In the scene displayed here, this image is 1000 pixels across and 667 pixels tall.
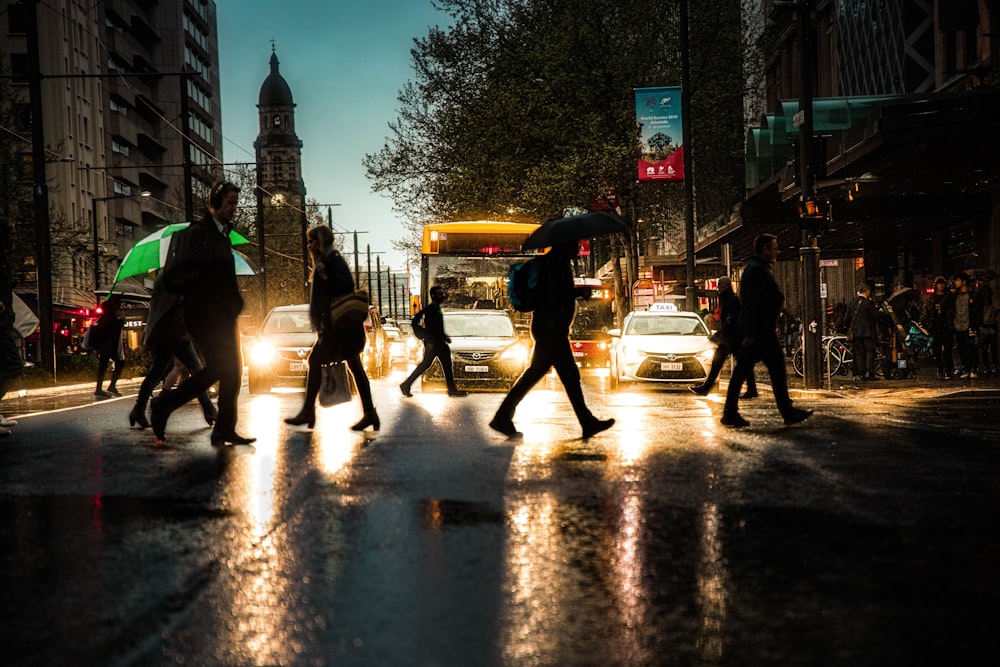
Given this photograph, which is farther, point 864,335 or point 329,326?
point 864,335

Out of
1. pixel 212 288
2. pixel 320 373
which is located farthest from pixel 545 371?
pixel 212 288

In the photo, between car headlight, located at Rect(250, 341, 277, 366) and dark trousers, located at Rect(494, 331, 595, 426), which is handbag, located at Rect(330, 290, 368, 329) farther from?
car headlight, located at Rect(250, 341, 277, 366)

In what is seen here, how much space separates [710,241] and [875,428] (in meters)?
28.6

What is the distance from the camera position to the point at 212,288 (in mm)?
9492

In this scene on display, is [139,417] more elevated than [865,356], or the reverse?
[139,417]

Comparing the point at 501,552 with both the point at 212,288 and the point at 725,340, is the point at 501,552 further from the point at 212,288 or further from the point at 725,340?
the point at 725,340

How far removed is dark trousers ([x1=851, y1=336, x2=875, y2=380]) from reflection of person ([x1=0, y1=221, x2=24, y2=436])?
15884mm

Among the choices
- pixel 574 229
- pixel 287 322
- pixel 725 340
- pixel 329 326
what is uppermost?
pixel 574 229

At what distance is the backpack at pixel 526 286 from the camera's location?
421 inches

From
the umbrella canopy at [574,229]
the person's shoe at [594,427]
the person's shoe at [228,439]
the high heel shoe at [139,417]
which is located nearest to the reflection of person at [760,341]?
the umbrella canopy at [574,229]

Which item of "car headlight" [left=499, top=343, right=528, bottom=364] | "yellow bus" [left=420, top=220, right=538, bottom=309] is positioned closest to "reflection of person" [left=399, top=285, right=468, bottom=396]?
"car headlight" [left=499, top=343, right=528, bottom=364]

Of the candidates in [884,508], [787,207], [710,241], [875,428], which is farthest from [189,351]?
[710,241]

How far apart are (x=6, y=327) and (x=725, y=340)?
282 inches

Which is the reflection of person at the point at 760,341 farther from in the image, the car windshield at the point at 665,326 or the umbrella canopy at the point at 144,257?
the car windshield at the point at 665,326
